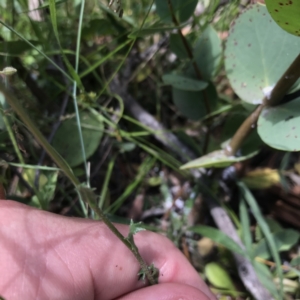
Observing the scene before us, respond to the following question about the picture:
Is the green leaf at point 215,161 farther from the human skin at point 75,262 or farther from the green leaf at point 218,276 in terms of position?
the green leaf at point 218,276

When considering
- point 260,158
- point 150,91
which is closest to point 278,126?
point 260,158

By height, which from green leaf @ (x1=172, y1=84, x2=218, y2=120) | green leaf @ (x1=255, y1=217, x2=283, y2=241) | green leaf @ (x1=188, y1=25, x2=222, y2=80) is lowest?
green leaf @ (x1=255, y1=217, x2=283, y2=241)

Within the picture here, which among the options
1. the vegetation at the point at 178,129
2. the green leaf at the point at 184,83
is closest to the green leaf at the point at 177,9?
the vegetation at the point at 178,129

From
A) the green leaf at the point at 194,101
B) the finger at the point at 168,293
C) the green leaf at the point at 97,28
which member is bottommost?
the finger at the point at 168,293

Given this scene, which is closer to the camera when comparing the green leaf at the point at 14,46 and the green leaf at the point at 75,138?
the green leaf at the point at 14,46

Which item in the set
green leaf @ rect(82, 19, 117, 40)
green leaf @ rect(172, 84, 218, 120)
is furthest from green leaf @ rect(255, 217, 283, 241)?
green leaf @ rect(82, 19, 117, 40)

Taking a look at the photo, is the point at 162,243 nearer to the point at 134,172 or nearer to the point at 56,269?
the point at 56,269

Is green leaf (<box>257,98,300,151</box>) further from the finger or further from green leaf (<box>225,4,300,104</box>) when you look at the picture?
the finger
